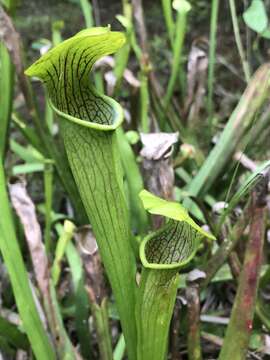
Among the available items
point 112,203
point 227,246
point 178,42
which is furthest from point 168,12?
point 112,203

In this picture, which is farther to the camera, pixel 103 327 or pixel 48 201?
pixel 48 201

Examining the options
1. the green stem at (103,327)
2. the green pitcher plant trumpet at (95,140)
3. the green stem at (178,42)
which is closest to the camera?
the green pitcher plant trumpet at (95,140)

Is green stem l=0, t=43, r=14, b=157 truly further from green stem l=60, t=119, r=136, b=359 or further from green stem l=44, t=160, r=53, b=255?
green stem l=60, t=119, r=136, b=359

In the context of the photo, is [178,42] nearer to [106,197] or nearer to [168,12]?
[168,12]

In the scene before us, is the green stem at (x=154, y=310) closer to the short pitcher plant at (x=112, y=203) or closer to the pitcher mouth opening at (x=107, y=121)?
the short pitcher plant at (x=112, y=203)

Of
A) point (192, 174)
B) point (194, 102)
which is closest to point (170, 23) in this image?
point (194, 102)

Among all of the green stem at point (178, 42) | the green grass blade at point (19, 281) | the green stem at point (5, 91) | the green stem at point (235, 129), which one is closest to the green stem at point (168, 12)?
the green stem at point (178, 42)
